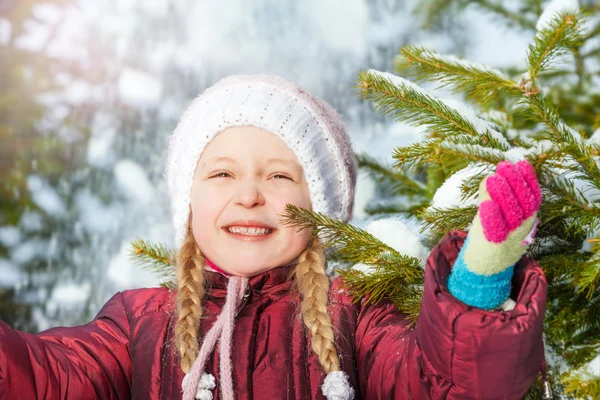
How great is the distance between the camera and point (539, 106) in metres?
1.05

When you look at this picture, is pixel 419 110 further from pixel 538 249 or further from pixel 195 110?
pixel 195 110

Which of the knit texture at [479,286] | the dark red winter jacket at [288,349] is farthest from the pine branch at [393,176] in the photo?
the knit texture at [479,286]

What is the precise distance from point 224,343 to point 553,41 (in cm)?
92

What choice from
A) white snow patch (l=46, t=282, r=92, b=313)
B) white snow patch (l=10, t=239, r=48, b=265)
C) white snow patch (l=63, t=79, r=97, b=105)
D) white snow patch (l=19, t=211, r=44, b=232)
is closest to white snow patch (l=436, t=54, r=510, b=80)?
white snow patch (l=19, t=211, r=44, b=232)

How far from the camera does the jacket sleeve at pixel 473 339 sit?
857 millimetres

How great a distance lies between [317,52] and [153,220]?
252 cm

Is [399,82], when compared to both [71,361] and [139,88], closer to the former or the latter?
[71,361]

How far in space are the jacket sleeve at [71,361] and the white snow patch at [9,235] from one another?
2.39 metres

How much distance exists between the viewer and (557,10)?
1.04 meters

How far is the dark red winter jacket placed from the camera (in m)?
0.89

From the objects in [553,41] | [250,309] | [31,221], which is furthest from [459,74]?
[31,221]

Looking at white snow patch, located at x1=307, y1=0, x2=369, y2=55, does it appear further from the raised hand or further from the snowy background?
the raised hand

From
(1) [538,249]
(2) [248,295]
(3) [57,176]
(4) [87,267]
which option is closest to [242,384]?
(2) [248,295]

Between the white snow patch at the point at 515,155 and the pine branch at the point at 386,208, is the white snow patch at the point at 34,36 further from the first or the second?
the white snow patch at the point at 515,155
